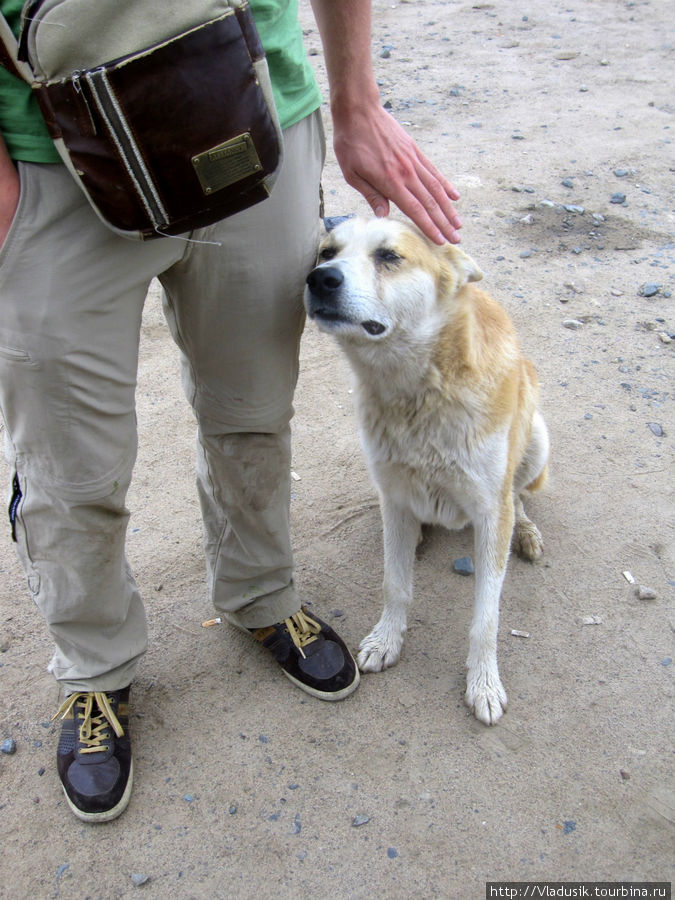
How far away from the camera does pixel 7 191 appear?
4.70 ft

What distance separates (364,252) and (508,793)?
154 centimetres

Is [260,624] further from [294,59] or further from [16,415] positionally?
[294,59]

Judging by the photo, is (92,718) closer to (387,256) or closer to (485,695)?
(485,695)

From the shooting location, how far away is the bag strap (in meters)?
1.30

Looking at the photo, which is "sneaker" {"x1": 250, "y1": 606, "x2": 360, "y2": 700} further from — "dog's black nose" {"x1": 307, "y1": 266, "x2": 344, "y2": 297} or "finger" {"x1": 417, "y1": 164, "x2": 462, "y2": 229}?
"finger" {"x1": 417, "y1": 164, "x2": 462, "y2": 229}

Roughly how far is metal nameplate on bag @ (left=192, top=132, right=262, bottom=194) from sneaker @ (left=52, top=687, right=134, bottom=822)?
1414mm

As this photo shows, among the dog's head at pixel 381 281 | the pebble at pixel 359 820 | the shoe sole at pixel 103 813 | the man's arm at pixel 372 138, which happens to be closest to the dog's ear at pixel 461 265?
the dog's head at pixel 381 281

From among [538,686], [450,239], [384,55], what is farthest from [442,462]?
[384,55]

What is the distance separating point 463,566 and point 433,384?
92 cm

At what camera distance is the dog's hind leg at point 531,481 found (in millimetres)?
2715

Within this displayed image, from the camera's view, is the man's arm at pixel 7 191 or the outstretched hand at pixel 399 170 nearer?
the man's arm at pixel 7 191

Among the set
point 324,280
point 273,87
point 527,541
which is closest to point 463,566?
point 527,541

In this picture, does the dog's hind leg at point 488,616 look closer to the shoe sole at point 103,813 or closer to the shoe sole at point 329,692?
the shoe sole at point 329,692

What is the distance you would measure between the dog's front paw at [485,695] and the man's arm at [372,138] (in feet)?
4.25
